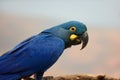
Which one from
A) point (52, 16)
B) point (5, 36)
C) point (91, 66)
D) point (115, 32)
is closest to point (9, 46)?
point (5, 36)

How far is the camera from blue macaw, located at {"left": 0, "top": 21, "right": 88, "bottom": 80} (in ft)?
3.32

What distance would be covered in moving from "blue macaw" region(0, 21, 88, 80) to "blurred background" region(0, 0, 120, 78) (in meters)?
0.38

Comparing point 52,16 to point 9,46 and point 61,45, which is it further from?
point 61,45

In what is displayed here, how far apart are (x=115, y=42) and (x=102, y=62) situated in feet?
0.34

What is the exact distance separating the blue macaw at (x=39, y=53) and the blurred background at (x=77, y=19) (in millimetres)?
377

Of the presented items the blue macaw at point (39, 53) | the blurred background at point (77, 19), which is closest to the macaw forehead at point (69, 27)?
the blue macaw at point (39, 53)

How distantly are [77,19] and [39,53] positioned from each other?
1.58 feet

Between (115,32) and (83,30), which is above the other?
(83,30)

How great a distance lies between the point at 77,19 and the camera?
4.88 ft

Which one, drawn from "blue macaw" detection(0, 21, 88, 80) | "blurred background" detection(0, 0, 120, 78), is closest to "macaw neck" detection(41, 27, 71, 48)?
"blue macaw" detection(0, 21, 88, 80)

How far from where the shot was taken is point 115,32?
152cm

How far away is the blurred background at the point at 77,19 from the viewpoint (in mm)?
1466

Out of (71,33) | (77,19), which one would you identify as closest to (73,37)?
(71,33)

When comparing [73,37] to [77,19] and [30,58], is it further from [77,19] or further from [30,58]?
[77,19]
